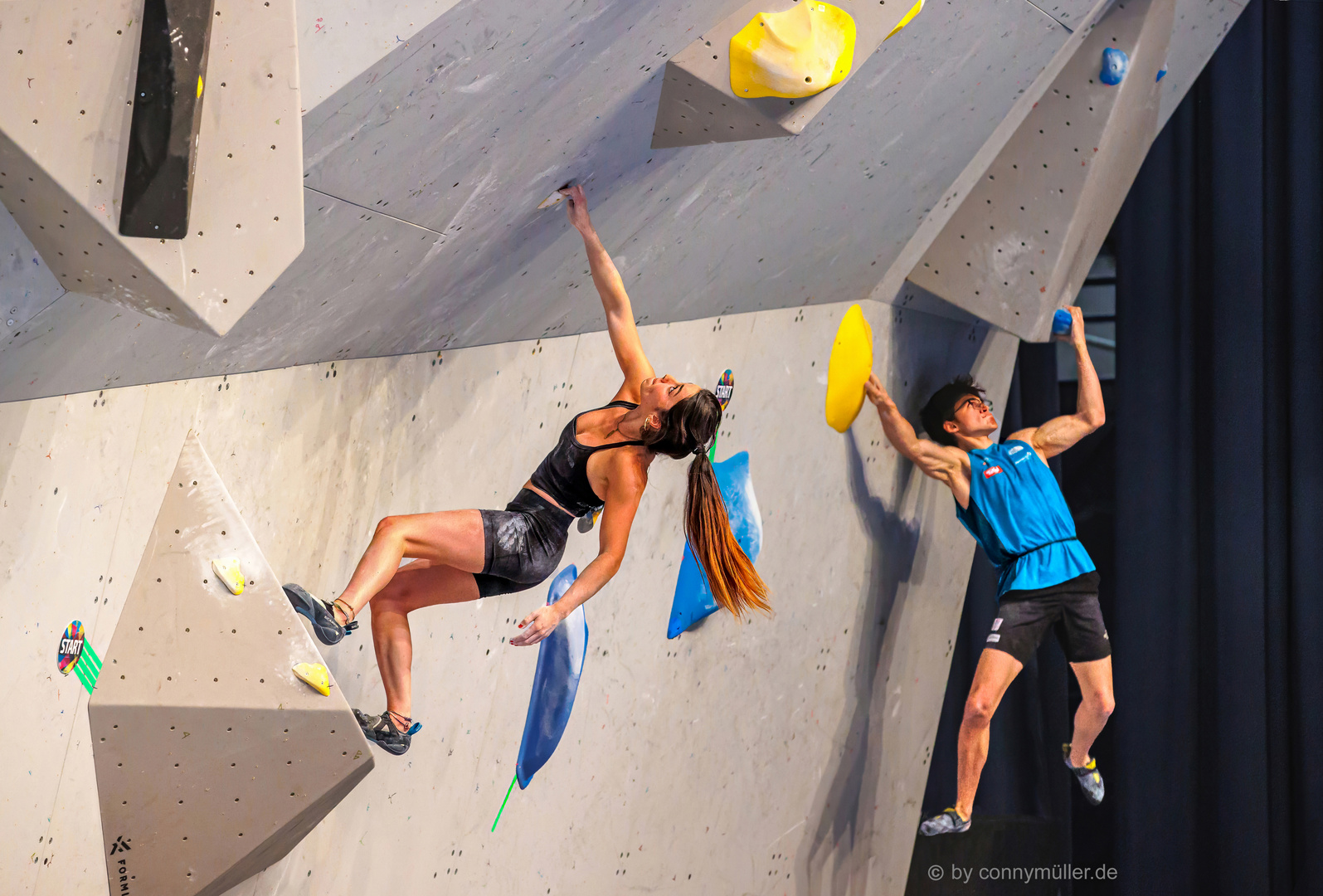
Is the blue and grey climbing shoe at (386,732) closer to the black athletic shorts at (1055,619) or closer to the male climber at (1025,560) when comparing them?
the male climber at (1025,560)

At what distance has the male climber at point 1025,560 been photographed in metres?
3.57

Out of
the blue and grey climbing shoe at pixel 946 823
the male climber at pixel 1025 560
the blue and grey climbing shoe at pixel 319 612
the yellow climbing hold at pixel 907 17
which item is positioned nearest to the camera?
the blue and grey climbing shoe at pixel 319 612

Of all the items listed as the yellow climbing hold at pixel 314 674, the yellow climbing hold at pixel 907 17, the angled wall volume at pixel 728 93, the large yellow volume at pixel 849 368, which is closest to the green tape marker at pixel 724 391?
the large yellow volume at pixel 849 368

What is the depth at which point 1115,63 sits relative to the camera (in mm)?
3352

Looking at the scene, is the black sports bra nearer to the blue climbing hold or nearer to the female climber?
the female climber

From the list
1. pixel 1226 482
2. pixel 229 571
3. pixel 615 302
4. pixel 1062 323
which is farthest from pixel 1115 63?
pixel 229 571

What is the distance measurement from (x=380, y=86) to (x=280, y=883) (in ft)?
5.31

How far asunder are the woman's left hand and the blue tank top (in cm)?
201

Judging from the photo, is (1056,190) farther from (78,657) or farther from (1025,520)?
(78,657)

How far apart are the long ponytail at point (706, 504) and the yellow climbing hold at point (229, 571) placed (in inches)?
31.7

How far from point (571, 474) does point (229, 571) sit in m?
0.75

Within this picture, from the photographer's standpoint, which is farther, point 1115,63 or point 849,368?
point 849,368

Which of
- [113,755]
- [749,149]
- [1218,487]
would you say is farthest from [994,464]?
[113,755]

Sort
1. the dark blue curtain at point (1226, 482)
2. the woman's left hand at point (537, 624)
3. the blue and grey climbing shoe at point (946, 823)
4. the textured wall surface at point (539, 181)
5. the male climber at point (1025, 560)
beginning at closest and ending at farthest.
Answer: the textured wall surface at point (539, 181), the woman's left hand at point (537, 624), the blue and grey climbing shoe at point (946, 823), the male climber at point (1025, 560), the dark blue curtain at point (1226, 482)
